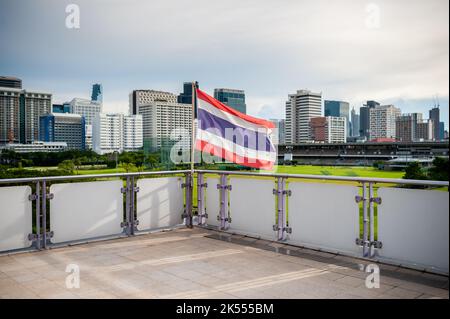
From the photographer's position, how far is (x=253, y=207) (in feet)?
22.5

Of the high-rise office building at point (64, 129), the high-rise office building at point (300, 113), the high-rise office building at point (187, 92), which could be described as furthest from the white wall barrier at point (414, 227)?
the high-rise office building at point (300, 113)

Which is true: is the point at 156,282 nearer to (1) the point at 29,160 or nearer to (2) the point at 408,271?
(2) the point at 408,271

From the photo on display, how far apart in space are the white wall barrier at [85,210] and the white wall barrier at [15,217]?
0.35 meters

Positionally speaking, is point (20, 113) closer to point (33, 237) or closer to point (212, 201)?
point (212, 201)

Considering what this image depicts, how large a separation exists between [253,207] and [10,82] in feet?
355

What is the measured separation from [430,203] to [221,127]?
3.78 m

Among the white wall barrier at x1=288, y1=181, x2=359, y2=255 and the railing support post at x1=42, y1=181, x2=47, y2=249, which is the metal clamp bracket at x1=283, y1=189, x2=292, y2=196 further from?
the railing support post at x1=42, y1=181, x2=47, y2=249

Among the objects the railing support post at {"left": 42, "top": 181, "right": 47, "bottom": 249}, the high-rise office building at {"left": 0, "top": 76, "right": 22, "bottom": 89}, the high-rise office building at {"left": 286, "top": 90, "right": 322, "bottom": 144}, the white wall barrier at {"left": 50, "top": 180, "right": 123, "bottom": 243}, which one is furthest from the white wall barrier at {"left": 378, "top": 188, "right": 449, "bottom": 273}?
the high-rise office building at {"left": 286, "top": 90, "right": 322, "bottom": 144}

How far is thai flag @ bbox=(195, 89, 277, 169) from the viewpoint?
6969 millimetres

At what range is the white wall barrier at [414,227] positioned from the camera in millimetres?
4625

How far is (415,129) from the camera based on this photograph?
16112cm

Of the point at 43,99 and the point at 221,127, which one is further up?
the point at 43,99

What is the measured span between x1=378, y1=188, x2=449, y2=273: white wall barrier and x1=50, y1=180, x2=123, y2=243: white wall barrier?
4.22 meters
